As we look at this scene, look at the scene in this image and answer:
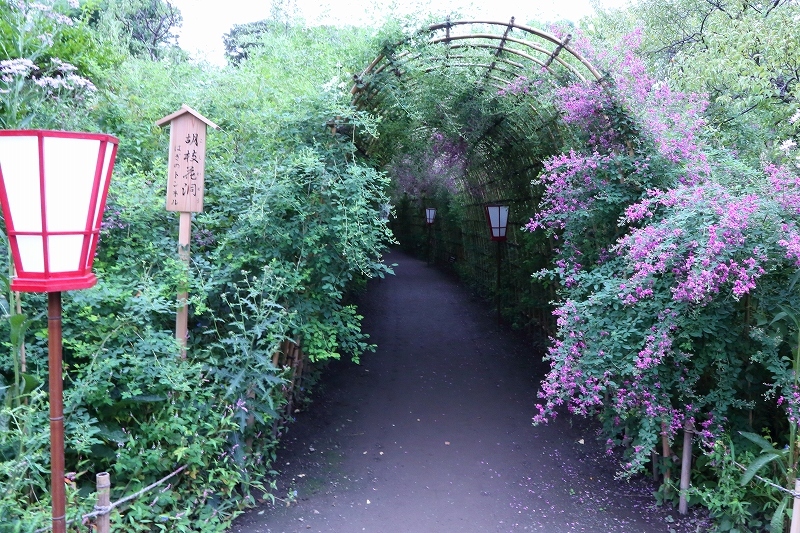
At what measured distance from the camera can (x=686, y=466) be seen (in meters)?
3.61

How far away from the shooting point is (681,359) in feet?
11.0

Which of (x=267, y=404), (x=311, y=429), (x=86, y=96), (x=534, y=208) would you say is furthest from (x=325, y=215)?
(x=534, y=208)

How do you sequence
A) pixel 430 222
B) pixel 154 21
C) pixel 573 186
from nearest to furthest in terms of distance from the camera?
1. pixel 573 186
2. pixel 154 21
3. pixel 430 222

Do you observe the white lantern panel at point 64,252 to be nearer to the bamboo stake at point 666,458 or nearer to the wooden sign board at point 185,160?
the wooden sign board at point 185,160

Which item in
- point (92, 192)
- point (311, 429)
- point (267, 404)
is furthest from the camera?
point (311, 429)

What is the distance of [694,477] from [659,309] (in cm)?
117

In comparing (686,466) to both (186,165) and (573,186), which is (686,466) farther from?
(186,165)

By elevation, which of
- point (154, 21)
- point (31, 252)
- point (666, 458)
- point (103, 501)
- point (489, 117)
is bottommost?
point (666, 458)

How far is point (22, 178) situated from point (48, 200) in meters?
0.09

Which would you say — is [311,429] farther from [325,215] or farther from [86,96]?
[86,96]

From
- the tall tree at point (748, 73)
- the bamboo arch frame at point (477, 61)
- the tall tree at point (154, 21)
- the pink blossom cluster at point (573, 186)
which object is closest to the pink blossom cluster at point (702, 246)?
the pink blossom cluster at point (573, 186)

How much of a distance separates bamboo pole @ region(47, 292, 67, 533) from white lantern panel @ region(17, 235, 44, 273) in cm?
10

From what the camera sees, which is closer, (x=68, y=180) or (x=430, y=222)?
(x=68, y=180)

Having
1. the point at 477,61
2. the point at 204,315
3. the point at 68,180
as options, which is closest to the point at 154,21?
the point at 477,61
